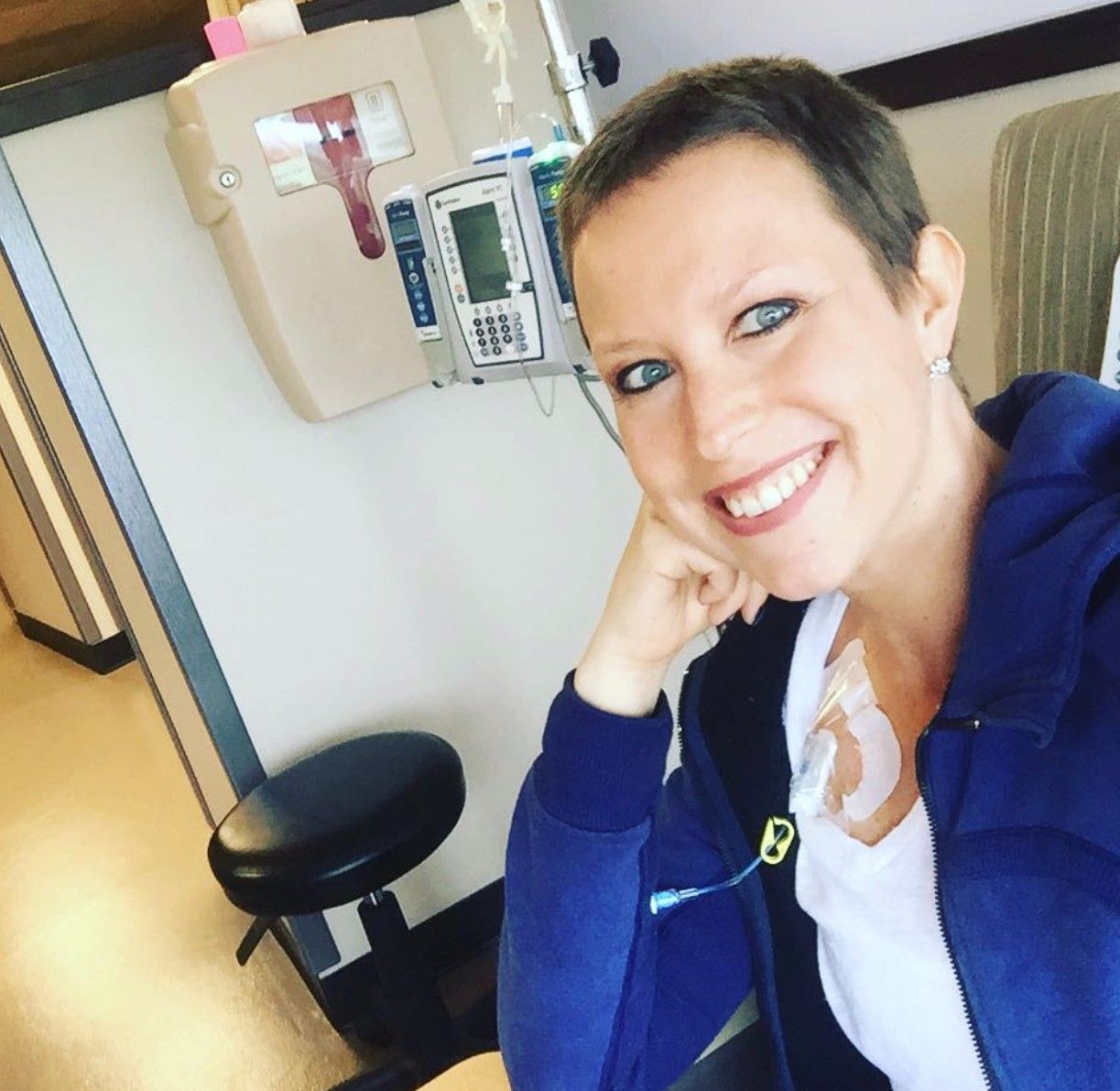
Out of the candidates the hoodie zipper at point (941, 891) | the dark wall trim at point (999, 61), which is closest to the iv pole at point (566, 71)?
the dark wall trim at point (999, 61)

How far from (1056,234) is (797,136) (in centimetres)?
45

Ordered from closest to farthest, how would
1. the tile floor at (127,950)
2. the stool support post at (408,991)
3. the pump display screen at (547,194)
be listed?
the pump display screen at (547,194) < the stool support post at (408,991) < the tile floor at (127,950)

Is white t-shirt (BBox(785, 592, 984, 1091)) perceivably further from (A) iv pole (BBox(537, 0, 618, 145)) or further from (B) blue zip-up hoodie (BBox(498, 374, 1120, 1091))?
(A) iv pole (BBox(537, 0, 618, 145))

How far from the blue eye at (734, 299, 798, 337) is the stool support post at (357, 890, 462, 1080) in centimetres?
137

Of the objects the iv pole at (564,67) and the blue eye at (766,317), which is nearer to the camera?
the blue eye at (766,317)

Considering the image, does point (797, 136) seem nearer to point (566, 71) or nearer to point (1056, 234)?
point (1056, 234)

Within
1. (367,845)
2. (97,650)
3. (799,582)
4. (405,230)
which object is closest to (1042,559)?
(799,582)

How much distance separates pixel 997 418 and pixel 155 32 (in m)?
2.10

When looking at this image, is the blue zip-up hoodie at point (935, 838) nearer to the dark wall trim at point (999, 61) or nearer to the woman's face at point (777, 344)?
the woman's face at point (777, 344)

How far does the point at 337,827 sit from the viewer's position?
5.65 ft

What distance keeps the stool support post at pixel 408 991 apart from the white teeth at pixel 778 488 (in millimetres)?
1289

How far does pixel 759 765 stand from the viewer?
97 cm

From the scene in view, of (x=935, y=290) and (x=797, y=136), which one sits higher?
(x=797, y=136)

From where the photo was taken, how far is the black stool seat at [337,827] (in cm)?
169
